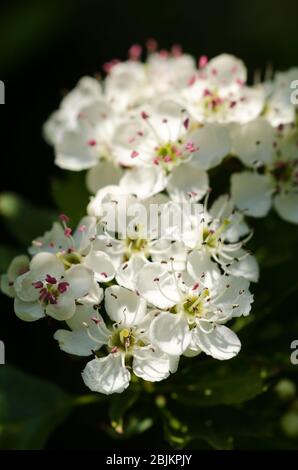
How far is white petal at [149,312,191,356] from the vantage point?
2.15m

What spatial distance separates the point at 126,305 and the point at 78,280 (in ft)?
0.48

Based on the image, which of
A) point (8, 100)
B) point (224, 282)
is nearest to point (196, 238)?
point (224, 282)

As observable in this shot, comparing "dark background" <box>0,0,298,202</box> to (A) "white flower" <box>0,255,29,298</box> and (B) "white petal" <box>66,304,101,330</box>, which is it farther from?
(B) "white petal" <box>66,304,101,330</box>

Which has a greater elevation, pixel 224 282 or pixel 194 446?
pixel 224 282

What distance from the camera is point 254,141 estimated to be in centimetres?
256

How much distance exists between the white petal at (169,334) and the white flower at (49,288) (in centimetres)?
21

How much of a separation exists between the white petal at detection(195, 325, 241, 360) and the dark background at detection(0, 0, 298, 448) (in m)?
1.74

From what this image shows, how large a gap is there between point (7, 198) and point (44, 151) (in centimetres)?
121

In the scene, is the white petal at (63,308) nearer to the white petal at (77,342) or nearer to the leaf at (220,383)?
the white petal at (77,342)

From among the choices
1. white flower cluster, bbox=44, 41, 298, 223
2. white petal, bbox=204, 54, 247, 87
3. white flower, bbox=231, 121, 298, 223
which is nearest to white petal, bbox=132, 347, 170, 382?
white flower cluster, bbox=44, 41, 298, 223

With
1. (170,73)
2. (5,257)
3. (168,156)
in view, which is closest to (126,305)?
(168,156)

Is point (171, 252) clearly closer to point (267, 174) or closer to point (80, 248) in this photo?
point (80, 248)

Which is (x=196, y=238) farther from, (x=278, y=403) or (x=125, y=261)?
(x=278, y=403)

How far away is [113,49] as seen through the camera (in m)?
4.47
